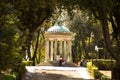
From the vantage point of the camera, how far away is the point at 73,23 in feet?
189

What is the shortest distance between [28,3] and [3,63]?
10.3 meters

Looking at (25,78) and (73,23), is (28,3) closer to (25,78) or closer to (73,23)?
(25,78)

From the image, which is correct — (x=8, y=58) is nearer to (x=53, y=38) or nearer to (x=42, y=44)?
(x=53, y=38)

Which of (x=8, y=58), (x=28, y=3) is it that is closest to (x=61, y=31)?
(x=28, y=3)

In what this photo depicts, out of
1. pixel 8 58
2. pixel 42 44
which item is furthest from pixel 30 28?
pixel 42 44

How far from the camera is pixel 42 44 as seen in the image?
57.7 m

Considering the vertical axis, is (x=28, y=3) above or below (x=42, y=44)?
above

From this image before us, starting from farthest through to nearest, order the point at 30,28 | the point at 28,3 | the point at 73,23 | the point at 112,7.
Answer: the point at 73,23 < the point at 30,28 < the point at 28,3 < the point at 112,7

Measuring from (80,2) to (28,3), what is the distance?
6.92 meters

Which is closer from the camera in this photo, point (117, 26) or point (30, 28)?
point (117, 26)

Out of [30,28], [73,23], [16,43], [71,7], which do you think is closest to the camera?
[16,43]

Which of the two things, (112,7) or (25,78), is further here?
(25,78)

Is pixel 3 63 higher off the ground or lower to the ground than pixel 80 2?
lower

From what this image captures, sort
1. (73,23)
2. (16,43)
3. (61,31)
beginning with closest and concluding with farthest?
(16,43) → (61,31) → (73,23)
